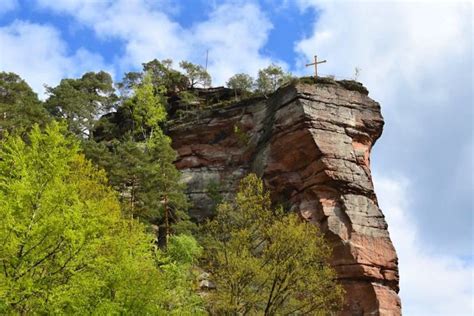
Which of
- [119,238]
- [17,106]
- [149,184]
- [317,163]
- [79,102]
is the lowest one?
[119,238]

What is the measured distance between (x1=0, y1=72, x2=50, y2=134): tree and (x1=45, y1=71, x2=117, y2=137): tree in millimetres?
3135

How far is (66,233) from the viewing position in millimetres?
13648

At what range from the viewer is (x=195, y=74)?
56.9 metres

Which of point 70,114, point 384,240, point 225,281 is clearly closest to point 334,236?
point 384,240

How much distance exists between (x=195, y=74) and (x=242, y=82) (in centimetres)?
628

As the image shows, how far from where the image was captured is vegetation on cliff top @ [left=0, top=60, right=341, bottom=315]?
45.3 ft

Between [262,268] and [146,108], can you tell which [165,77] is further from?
[262,268]

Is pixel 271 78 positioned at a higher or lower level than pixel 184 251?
higher

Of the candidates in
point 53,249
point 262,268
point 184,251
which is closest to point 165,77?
point 184,251

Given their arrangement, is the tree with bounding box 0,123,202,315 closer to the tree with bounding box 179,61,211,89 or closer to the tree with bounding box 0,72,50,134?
the tree with bounding box 0,72,50,134

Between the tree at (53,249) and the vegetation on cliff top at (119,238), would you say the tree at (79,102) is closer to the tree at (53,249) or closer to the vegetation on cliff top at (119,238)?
the vegetation on cliff top at (119,238)

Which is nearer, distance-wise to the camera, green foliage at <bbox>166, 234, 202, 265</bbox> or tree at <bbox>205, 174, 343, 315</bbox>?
tree at <bbox>205, 174, 343, 315</bbox>

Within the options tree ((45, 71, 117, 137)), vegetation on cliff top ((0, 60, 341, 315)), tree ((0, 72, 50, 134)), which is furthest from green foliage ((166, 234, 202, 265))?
tree ((45, 71, 117, 137))

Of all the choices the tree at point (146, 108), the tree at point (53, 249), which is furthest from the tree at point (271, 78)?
the tree at point (53, 249)
